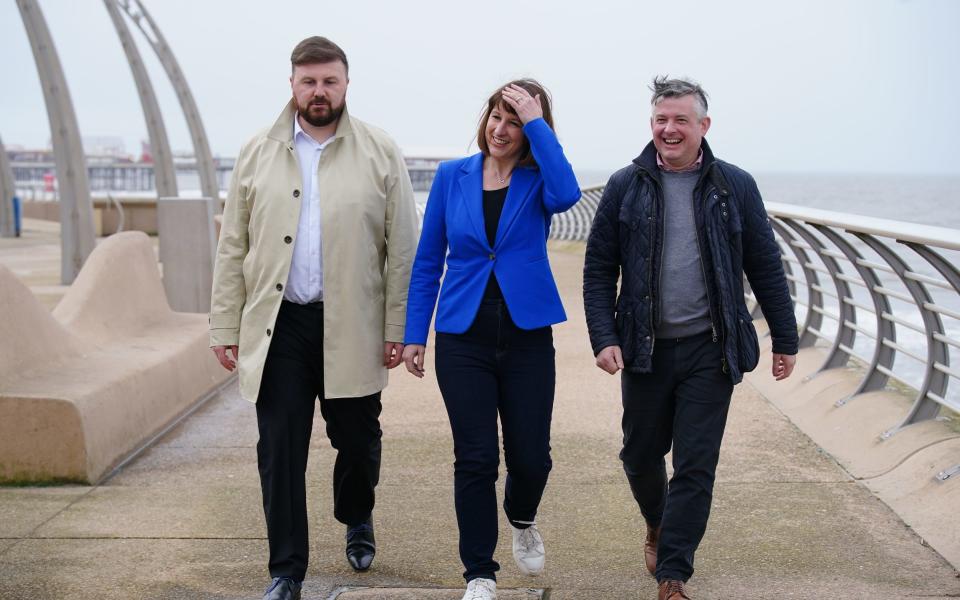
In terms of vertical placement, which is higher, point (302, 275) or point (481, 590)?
point (302, 275)

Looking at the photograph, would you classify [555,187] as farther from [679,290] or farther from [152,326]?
[152,326]

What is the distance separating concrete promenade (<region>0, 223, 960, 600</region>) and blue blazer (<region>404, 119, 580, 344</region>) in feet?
3.20

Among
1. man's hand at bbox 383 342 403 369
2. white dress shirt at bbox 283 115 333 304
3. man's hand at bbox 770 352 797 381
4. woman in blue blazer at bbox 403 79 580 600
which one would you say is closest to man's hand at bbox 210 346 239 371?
white dress shirt at bbox 283 115 333 304

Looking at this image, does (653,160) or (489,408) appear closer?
(489,408)

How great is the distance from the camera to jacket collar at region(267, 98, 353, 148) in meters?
4.24

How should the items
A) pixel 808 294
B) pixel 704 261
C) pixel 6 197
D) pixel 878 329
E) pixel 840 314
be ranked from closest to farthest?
pixel 704 261, pixel 878 329, pixel 840 314, pixel 808 294, pixel 6 197

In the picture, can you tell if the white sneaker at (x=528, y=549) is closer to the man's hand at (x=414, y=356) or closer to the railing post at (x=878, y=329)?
the man's hand at (x=414, y=356)

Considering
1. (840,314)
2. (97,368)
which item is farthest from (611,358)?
(840,314)

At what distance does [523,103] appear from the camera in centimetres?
409

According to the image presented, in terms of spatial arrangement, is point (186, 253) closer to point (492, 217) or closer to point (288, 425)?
point (288, 425)

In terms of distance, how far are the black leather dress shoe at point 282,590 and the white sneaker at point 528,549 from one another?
79 cm

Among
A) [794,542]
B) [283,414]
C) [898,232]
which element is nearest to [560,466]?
[794,542]

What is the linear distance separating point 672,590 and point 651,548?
1.71 ft

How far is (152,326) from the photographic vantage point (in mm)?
8398
